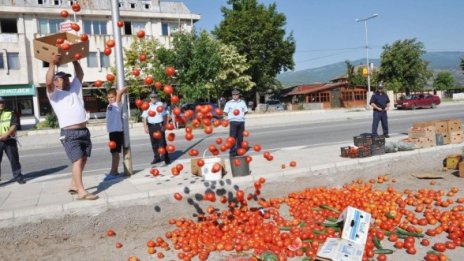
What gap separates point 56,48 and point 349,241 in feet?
15.6

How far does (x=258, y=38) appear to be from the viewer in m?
44.0

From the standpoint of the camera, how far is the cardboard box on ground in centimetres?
432

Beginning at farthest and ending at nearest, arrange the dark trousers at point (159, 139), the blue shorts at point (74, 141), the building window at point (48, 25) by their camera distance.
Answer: the building window at point (48, 25)
the dark trousers at point (159, 139)
the blue shorts at point (74, 141)

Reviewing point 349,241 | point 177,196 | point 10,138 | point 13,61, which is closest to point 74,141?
point 177,196

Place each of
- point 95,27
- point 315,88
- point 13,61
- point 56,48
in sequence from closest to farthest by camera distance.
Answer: point 56,48
point 13,61
point 95,27
point 315,88

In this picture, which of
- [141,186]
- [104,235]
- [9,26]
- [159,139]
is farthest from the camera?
[9,26]

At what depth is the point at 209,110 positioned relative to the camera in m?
6.16

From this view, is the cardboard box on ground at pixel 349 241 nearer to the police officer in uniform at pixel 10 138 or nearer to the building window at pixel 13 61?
the police officer in uniform at pixel 10 138

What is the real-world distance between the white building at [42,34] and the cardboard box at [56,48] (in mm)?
28852

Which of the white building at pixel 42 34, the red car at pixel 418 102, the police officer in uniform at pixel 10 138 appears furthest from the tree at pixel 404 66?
the police officer in uniform at pixel 10 138

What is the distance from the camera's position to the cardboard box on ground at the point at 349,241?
432 centimetres

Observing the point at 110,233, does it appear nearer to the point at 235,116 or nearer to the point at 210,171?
the point at 210,171

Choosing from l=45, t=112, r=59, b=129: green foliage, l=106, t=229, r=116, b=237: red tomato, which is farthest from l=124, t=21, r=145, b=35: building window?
l=106, t=229, r=116, b=237: red tomato

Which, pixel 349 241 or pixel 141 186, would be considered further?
pixel 141 186
